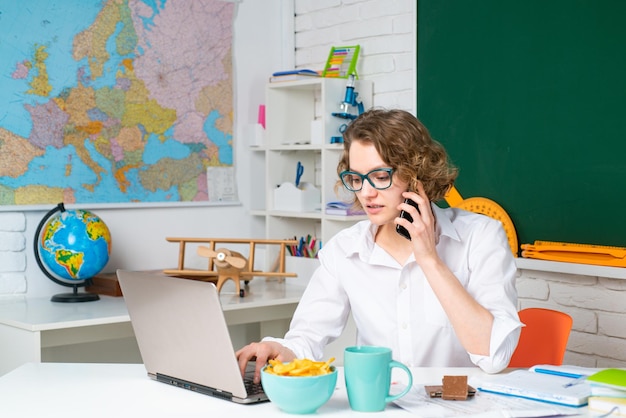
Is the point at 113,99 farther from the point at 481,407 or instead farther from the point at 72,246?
the point at 481,407

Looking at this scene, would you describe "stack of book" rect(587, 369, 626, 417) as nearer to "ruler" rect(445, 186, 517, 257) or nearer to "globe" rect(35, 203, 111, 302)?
"ruler" rect(445, 186, 517, 257)

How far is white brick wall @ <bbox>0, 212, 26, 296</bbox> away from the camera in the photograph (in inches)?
127

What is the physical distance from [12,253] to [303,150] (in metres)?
1.39

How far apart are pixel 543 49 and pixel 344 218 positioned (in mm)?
1053

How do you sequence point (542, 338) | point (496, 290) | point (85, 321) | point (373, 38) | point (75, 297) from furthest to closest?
point (373, 38)
point (75, 297)
point (85, 321)
point (542, 338)
point (496, 290)

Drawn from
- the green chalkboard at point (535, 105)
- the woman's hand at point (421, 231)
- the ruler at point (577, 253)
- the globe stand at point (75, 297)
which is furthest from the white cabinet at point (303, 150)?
the woman's hand at point (421, 231)

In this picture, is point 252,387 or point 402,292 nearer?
point 252,387

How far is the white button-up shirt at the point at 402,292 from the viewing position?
1.98m

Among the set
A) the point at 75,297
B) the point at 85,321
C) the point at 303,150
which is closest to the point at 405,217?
the point at 85,321

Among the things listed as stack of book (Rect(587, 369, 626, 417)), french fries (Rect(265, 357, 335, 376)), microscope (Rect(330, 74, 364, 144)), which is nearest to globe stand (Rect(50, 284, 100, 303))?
microscope (Rect(330, 74, 364, 144))

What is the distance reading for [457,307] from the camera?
1.83 meters

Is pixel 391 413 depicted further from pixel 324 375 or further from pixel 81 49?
pixel 81 49

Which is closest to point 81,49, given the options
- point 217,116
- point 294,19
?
point 217,116

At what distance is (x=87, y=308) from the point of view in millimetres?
2994
